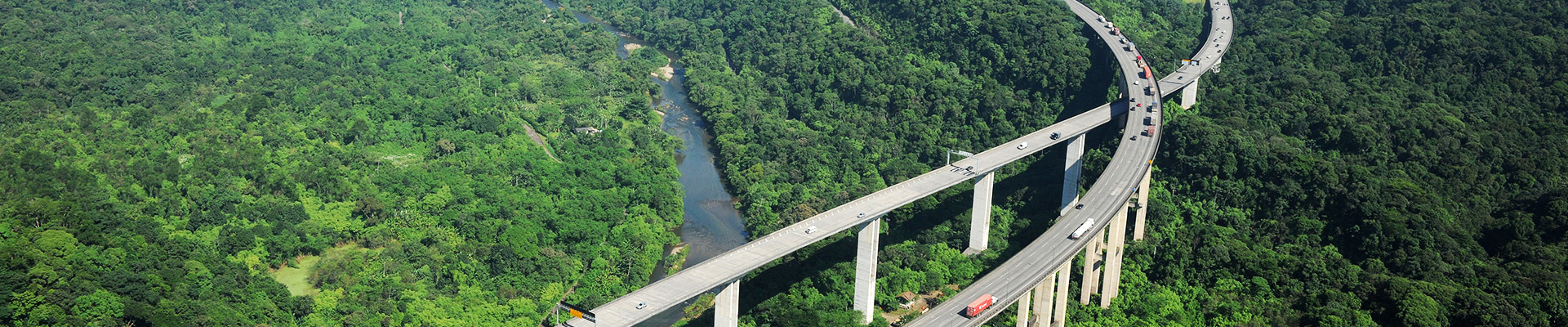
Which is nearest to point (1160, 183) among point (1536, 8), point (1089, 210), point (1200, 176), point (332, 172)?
point (1200, 176)

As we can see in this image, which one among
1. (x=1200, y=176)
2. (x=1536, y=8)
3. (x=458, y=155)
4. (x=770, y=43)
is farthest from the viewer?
(x=770, y=43)

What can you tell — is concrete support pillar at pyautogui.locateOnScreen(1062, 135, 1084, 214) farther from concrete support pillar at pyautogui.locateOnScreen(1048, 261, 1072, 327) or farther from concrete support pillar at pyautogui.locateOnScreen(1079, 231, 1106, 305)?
concrete support pillar at pyautogui.locateOnScreen(1048, 261, 1072, 327)

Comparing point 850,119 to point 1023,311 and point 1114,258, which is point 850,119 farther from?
point 1023,311

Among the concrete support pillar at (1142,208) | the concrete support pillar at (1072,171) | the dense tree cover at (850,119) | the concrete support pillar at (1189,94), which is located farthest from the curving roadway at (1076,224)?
the dense tree cover at (850,119)

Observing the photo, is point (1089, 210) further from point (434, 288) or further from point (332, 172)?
point (332, 172)

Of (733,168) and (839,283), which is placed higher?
(839,283)

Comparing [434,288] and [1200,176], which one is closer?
[434,288]

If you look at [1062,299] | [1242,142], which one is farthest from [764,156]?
[1062,299]

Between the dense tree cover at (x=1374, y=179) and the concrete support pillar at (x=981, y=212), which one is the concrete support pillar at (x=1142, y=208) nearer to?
the dense tree cover at (x=1374, y=179)
